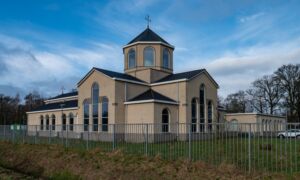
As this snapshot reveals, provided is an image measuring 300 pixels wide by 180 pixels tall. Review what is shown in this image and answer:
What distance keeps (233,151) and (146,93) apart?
1923 centimetres

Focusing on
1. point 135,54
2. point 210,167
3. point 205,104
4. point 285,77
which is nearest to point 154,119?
point 205,104

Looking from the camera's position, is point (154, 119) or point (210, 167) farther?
point (154, 119)

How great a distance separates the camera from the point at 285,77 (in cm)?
5784

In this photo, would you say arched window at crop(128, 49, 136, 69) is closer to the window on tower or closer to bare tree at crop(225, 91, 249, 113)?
the window on tower

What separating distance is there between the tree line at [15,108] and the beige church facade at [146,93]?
49.0 metres

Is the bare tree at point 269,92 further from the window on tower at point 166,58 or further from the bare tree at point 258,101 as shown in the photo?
the window on tower at point 166,58

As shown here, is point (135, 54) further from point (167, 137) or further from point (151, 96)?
point (167, 137)

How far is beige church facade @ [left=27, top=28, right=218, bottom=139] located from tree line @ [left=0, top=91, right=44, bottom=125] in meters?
49.0

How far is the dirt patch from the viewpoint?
11.9 m

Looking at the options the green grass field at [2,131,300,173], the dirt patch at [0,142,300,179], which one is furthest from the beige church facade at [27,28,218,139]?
the green grass field at [2,131,300,173]

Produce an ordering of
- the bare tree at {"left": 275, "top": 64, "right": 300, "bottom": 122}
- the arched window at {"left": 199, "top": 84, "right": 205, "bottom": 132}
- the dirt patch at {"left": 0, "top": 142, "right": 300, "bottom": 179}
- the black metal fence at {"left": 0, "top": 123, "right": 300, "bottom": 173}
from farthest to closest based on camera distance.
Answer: the bare tree at {"left": 275, "top": 64, "right": 300, "bottom": 122}
the arched window at {"left": 199, "top": 84, "right": 205, "bottom": 132}
the black metal fence at {"left": 0, "top": 123, "right": 300, "bottom": 173}
the dirt patch at {"left": 0, "top": 142, "right": 300, "bottom": 179}

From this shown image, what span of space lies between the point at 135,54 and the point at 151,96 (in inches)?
291

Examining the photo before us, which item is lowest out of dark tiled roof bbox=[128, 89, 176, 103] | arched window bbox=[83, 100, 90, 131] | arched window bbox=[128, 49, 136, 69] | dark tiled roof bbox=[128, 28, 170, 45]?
arched window bbox=[83, 100, 90, 131]

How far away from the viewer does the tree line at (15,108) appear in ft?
257
